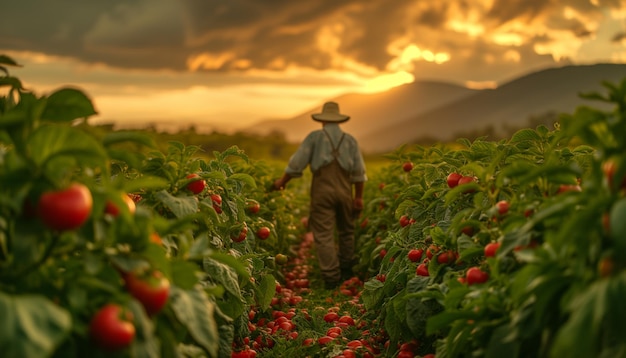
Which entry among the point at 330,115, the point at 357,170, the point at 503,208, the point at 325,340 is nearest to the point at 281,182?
the point at 357,170

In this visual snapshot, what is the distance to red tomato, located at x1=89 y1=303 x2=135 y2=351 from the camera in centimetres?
220

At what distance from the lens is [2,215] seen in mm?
2379

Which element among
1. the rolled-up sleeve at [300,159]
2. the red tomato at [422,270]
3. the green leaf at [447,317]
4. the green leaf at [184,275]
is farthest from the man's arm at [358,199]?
the green leaf at [184,275]

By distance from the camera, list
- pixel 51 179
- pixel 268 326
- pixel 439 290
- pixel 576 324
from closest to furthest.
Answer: pixel 576 324 → pixel 51 179 → pixel 439 290 → pixel 268 326

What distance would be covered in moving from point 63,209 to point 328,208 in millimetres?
7037

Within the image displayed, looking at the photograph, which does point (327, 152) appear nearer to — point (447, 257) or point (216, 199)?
point (216, 199)

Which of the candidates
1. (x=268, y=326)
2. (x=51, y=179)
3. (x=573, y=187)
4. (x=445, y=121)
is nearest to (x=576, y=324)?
(x=573, y=187)

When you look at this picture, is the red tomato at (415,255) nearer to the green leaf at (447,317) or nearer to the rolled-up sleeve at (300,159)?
the green leaf at (447,317)

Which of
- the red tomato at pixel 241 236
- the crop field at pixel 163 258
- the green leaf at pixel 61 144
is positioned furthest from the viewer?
the red tomato at pixel 241 236

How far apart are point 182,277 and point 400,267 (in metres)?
2.65

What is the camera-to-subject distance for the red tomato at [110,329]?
220 centimetres

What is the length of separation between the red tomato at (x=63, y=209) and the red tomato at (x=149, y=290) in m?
0.31

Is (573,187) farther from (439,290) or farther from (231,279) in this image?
(231,279)

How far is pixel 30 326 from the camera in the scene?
199cm
